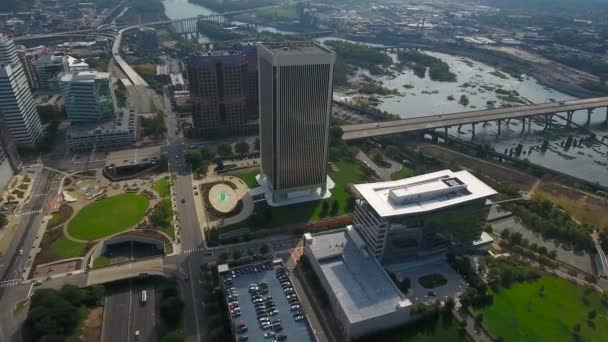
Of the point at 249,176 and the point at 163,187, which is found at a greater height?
the point at 163,187

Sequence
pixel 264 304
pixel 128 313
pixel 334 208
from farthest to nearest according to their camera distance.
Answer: pixel 334 208 → pixel 128 313 → pixel 264 304

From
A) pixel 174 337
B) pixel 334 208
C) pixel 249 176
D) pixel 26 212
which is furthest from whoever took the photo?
pixel 249 176

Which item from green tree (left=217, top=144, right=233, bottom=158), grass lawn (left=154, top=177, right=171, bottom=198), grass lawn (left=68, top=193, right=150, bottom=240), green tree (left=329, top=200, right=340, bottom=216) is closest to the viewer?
grass lawn (left=68, top=193, right=150, bottom=240)

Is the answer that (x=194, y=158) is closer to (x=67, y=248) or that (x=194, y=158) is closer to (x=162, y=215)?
(x=162, y=215)

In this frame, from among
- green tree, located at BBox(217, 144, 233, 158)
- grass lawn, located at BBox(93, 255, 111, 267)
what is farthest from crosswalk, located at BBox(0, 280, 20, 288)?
green tree, located at BBox(217, 144, 233, 158)

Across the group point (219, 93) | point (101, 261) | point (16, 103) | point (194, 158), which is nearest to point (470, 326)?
point (101, 261)

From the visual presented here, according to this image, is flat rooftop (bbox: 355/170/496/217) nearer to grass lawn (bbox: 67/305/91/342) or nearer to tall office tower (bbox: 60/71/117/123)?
grass lawn (bbox: 67/305/91/342)

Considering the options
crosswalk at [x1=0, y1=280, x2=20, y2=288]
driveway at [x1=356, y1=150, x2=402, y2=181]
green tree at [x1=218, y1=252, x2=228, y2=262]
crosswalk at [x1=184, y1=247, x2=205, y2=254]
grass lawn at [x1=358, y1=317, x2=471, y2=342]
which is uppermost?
green tree at [x1=218, y1=252, x2=228, y2=262]

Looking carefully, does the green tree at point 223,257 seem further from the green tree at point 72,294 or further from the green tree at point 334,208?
the green tree at point 334,208
